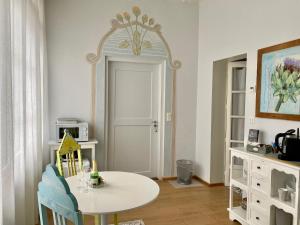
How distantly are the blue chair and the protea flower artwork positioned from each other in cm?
247

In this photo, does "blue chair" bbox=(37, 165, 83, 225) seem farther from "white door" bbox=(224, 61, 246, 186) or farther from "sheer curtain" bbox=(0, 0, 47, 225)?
"white door" bbox=(224, 61, 246, 186)

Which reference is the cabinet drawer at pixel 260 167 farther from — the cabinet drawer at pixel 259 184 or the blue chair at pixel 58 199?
the blue chair at pixel 58 199

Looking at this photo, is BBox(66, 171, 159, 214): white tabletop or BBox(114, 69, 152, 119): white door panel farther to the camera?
BBox(114, 69, 152, 119): white door panel

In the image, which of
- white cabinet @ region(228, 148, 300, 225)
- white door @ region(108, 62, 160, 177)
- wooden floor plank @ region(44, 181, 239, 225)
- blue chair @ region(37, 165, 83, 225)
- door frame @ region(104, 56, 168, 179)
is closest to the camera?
blue chair @ region(37, 165, 83, 225)

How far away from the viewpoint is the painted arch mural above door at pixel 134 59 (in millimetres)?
4043

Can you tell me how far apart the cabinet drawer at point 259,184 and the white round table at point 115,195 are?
131cm

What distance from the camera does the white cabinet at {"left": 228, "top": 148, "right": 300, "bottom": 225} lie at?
2.22 meters

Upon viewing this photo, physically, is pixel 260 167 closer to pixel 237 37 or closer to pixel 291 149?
pixel 291 149

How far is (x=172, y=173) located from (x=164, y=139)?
685mm

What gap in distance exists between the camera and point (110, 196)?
171 cm

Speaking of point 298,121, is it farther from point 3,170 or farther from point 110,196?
point 3,170

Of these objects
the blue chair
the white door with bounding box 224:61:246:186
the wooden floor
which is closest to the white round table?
the blue chair

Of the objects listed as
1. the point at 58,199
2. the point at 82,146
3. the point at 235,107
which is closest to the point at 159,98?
the point at 235,107

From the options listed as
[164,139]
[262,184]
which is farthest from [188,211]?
[164,139]
